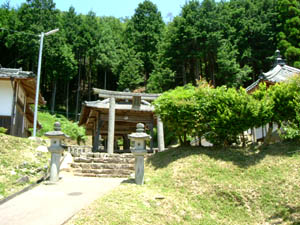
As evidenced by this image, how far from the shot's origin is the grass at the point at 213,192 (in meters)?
6.84

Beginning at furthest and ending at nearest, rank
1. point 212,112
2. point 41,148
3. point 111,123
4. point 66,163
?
point 111,123
point 41,148
point 66,163
point 212,112

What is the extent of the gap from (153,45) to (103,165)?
3260 centimetres

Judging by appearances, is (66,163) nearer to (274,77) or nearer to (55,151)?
(55,151)

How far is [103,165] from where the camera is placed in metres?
11.7

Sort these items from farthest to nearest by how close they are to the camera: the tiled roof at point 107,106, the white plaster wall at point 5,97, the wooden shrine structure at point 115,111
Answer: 1. the white plaster wall at point 5,97
2. the tiled roof at point 107,106
3. the wooden shrine structure at point 115,111

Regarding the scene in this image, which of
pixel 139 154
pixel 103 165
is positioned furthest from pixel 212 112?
pixel 103 165

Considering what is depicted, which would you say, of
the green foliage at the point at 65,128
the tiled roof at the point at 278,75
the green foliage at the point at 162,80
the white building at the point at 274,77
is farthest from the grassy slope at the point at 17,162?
the green foliage at the point at 162,80

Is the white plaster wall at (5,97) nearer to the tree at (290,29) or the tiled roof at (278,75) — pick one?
the tiled roof at (278,75)

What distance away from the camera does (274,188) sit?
838 cm

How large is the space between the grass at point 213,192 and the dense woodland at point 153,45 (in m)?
18.7

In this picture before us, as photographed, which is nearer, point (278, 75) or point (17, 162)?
point (17, 162)

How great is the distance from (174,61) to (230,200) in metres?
26.2

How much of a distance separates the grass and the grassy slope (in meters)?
3.54

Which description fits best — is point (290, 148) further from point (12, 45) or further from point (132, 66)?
point (12, 45)
